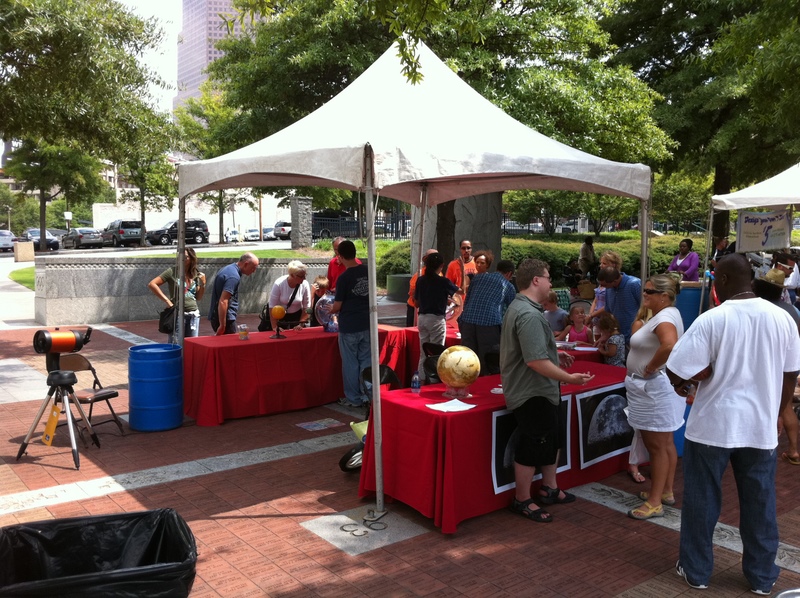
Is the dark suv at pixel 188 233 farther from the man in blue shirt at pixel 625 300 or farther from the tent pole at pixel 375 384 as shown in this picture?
the tent pole at pixel 375 384

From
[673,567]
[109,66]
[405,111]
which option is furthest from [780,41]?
[109,66]

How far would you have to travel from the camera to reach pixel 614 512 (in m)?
5.54

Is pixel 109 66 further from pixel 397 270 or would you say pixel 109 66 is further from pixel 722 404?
pixel 397 270

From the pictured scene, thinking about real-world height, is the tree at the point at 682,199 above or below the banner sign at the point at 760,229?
above

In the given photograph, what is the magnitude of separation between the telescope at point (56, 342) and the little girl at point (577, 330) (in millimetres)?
4988

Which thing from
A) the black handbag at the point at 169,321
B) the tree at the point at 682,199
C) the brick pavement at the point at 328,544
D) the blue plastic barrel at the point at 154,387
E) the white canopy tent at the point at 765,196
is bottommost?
the brick pavement at the point at 328,544

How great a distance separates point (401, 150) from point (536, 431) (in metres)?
2.29

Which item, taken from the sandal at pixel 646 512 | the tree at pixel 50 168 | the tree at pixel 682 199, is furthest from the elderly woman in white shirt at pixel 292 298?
the tree at pixel 682 199

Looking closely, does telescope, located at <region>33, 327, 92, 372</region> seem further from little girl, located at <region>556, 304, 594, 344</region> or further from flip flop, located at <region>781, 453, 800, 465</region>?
flip flop, located at <region>781, 453, 800, 465</region>

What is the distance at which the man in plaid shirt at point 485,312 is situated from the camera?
752cm

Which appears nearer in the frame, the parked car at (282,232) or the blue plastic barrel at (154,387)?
the blue plastic barrel at (154,387)

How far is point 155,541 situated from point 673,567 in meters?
3.19

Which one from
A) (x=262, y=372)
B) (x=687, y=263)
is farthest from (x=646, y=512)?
(x=687, y=263)

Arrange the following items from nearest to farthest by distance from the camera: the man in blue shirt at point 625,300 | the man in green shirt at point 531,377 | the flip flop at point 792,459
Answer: the man in green shirt at point 531,377 → the flip flop at point 792,459 → the man in blue shirt at point 625,300
